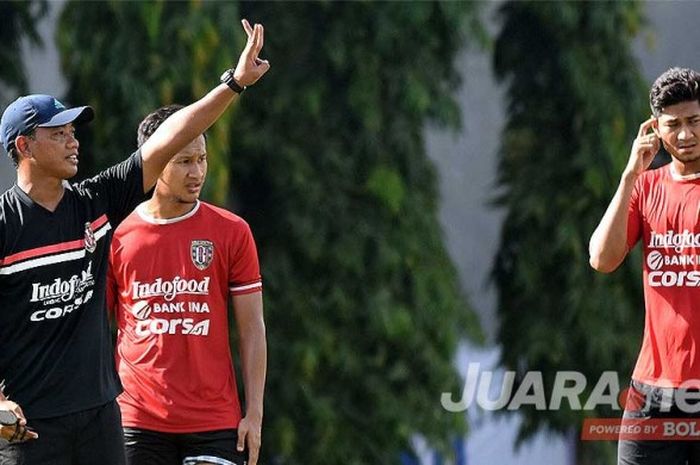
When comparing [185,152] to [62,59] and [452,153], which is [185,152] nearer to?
[62,59]

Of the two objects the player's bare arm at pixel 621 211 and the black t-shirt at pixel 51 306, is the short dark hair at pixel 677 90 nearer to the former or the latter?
the player's bare arm at pixel 621 211

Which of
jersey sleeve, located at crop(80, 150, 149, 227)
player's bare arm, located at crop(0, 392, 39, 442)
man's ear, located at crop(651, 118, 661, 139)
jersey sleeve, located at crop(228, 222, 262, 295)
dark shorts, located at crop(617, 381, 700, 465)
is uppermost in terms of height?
man's ear, located at crop(651, 118, 661, 139)

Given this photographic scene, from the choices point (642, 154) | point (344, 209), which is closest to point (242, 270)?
point (642, 154)

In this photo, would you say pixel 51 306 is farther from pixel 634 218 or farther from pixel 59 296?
pixel 634 218

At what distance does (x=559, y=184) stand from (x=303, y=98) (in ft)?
6.84

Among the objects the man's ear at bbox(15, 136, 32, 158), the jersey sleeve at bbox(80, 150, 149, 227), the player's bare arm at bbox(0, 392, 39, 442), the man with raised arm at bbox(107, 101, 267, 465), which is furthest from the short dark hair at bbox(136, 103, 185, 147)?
the player's bare arm at bbox(0, 392, 39, 442)

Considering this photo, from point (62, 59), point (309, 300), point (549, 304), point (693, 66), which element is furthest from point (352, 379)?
point (693, 66)

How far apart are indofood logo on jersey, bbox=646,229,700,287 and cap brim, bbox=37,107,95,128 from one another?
6.49ft

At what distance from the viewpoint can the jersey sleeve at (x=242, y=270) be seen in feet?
17.4

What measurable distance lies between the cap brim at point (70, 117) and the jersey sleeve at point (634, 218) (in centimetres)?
190

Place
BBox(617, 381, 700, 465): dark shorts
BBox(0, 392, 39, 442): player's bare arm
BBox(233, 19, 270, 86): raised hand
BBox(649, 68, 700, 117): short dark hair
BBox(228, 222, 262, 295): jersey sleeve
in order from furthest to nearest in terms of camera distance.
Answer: BBox(228, 222, 262, 295): jersey sleeve
BBox(649, 68, 700, 117): short dark hair
BBox(617, 381, 700, 465): dark shorts
BBox(233, 19, 270, 86): raised hand
BBox(0, 392, 39, 442): player's bare arm

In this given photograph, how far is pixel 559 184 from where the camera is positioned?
984 centimetres

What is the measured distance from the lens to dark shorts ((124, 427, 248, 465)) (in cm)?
519

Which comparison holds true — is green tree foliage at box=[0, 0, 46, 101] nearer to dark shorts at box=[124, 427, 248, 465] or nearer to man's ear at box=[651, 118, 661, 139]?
dark shorts at box=[124, 427, 248, 465]
